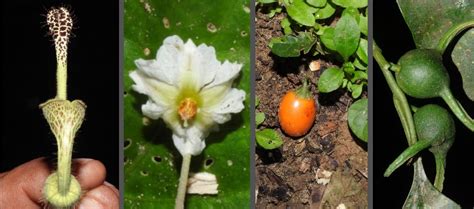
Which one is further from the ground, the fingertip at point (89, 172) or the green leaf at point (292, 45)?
the green leaf at point (292, 45)

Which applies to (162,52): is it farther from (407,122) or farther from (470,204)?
(470,204)

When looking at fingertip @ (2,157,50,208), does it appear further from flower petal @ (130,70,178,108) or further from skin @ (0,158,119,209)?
flower petal @ (130,70,178,108)

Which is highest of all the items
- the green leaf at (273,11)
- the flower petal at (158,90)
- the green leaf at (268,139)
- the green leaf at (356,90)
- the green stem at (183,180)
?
the green leaf at (273,11)

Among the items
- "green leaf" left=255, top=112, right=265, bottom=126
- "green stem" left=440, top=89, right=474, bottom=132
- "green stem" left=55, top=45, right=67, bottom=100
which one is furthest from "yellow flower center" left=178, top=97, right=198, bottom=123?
"green stem" left=440, top=89, right=474, bottom=132

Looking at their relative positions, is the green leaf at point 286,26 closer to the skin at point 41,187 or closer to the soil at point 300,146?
the soil at point 300,146

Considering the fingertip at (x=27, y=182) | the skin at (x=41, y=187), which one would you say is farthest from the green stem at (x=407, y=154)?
the fingertip at (x=27, y=182)
